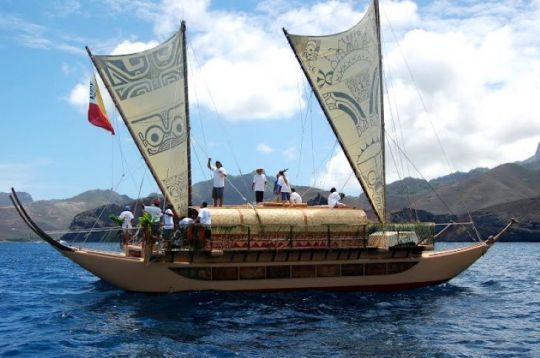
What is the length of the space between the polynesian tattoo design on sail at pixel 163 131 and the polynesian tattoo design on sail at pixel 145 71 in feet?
4.30

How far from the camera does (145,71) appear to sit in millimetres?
29016

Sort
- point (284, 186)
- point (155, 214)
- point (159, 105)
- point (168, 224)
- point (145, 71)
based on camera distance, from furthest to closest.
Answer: point (284, 186), point (159, 105), point (145, 71), point (155, 214), point (168, 224)

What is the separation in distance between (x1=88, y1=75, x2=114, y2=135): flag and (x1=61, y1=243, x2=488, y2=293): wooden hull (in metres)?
6.03

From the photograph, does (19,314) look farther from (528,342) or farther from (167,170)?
(528,342)

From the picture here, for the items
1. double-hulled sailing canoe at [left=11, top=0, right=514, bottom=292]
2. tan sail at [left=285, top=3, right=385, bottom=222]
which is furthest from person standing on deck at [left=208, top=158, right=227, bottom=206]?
tan sail at [left=285, top=3, right=385, bottom=222]

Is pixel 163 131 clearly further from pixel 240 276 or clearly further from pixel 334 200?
pixel 334 200

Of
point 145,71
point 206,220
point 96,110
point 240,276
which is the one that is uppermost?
point 145,71

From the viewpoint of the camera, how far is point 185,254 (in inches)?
1035

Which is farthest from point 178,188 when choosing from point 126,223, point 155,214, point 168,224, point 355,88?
point 355,88

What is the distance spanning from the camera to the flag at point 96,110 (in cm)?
2783

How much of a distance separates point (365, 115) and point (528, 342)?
15511 mm

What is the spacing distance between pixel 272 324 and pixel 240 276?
6074mm

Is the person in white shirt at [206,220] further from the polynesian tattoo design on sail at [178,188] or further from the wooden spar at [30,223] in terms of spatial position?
the wooden spar at [30,223]

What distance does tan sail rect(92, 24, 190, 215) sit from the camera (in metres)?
28.5
